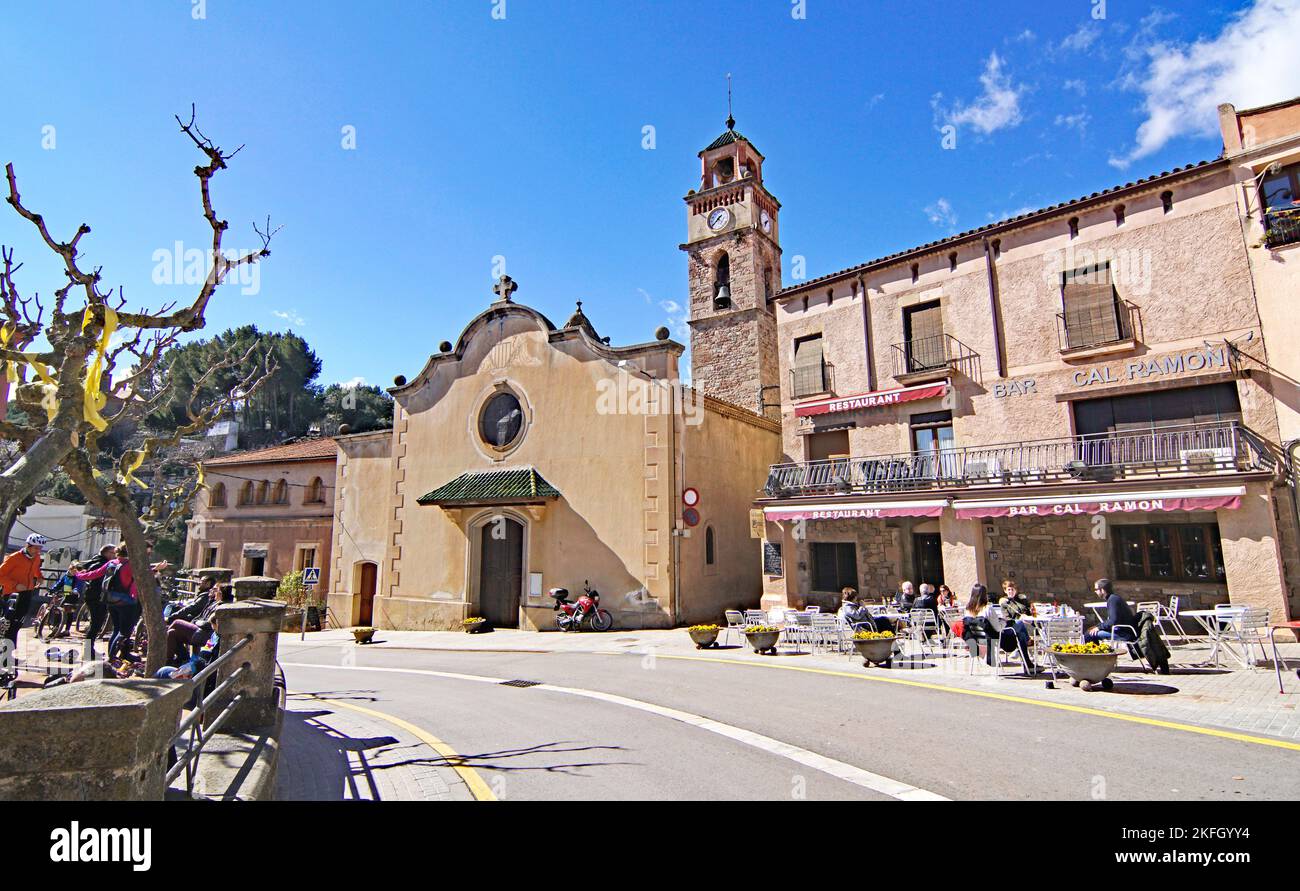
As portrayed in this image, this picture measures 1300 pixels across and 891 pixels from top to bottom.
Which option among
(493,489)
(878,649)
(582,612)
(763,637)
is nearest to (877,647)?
(878,649)

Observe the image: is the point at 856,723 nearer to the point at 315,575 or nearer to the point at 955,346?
the point at 955,346

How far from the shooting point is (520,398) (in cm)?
2262

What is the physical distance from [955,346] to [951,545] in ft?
19.5

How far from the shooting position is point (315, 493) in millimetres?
28844

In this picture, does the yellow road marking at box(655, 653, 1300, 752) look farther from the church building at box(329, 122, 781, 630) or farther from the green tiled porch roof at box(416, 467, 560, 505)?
the green tiled porch roof at box(416, 467, 560, 505)

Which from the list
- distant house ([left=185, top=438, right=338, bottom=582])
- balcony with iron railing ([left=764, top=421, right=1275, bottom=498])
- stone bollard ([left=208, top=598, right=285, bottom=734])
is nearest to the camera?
stone bollard ([left=208, top=598, right=285, bottom=734])

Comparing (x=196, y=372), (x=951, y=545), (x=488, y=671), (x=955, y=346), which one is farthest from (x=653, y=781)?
(x=196, y=372)

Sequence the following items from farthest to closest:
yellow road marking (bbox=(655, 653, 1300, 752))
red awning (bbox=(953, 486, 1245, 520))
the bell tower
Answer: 1. the bell tower
2. red awning (bbox=(953, 486, 1245, 520))
3. yellow road marking (bbox=(655, 653, 1300, 752))

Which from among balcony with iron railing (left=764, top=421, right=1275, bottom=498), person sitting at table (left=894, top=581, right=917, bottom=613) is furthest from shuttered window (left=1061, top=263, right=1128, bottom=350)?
person sitting at table (left=894, top=581, right=917, bottom=613)

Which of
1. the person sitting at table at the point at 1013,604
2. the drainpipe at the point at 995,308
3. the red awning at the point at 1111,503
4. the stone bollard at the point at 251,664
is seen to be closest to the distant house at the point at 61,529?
the stone bollard at the point at 251,664

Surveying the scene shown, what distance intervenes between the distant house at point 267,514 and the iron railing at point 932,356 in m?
23.1

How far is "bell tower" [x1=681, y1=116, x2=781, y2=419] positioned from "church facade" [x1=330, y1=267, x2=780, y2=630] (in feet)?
18.4

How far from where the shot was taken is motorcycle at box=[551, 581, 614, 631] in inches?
769

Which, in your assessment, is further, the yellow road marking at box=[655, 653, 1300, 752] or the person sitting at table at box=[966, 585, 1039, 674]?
the person sitting at table at box=[966, 585, 1039, 674]
